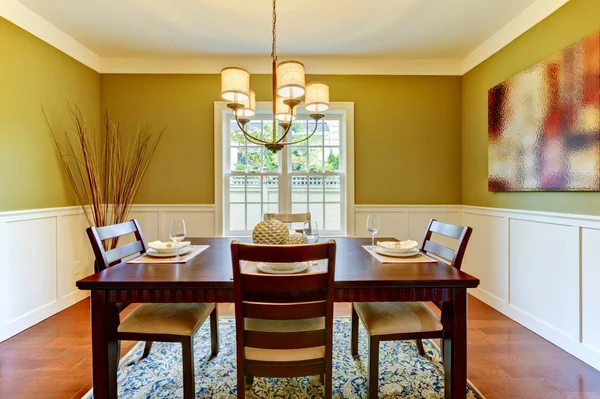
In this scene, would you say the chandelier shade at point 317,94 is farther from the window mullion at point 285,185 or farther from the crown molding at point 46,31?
the crown molding at point 46,31

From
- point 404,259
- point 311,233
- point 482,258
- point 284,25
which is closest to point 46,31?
point 284,25

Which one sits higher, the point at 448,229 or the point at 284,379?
the point at 448,229

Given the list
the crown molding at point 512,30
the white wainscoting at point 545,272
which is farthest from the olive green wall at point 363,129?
the white wainscoting at point 545,272

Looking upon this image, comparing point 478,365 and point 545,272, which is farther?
point 545,272

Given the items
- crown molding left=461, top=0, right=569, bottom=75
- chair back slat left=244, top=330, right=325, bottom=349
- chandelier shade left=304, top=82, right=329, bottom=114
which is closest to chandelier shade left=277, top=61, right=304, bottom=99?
chandelier shade left=304, top=82, right=329, bottom=114

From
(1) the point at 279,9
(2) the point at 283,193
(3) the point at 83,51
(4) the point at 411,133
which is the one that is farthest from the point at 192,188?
(4) the point at 411,133

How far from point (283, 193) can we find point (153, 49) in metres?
1.97

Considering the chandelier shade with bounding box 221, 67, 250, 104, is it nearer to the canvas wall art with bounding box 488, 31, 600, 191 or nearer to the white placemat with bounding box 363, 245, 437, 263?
the white placemat with bounding box 363, 245, 437, 263

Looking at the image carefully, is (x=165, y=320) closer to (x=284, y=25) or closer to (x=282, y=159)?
(x=282, y=159)

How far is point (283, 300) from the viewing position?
1.22 meters

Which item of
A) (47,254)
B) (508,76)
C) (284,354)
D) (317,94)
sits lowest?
(284,354)

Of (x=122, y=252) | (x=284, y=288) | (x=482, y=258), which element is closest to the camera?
(x=284, y=288)

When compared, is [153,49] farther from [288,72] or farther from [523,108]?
[523,108]

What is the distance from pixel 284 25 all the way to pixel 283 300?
2426 mm
